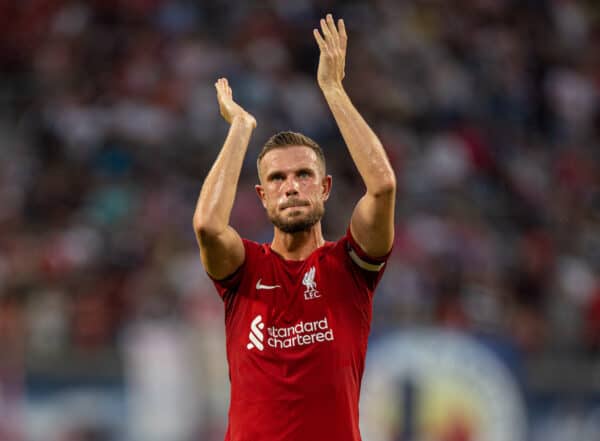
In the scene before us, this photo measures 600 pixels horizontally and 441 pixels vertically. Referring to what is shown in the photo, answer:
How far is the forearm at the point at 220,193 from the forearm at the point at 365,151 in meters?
0.44

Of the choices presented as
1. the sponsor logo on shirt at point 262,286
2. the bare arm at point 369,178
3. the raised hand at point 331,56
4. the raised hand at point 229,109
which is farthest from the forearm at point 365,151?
the sponsor logo on shirt at point 262,286

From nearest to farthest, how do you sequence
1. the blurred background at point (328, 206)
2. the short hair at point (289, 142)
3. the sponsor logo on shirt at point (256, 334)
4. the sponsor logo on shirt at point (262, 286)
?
1. the sponsor logo on shirt at point (256, 334)
2. the sponsor logo on shirt at point (262, 286)
3. the short hair at point (289, 142)
4. the blurred background at point (328, 206)

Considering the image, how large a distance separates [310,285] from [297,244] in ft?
0.86

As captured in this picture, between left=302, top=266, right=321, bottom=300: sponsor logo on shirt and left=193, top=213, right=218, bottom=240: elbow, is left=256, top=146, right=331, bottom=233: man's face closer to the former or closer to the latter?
left=302, top=266, right=321, bottom=300: sponsor logo on shirt

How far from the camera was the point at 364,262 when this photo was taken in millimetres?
4664

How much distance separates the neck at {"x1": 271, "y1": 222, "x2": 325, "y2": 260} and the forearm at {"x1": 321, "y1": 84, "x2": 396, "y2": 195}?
1.49 feet

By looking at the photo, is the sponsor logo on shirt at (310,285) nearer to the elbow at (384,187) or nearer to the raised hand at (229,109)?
the elbow at (384,187)

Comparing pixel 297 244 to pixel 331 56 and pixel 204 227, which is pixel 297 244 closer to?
pixel 204 227

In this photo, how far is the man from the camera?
14.7ft

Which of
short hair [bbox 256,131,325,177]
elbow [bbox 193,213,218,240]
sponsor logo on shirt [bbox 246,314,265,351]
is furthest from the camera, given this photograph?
short hair [bbox 256,131,325,177]

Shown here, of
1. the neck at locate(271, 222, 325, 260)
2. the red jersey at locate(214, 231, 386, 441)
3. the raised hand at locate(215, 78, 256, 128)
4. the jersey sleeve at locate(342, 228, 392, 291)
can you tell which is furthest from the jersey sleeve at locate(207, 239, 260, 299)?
the raised hand at locate(215, 78, 256, 128)

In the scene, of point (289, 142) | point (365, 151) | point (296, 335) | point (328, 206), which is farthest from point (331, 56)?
point (328, 206)

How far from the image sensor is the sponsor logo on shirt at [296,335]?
14.9ft

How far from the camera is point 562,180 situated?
12461 mm
